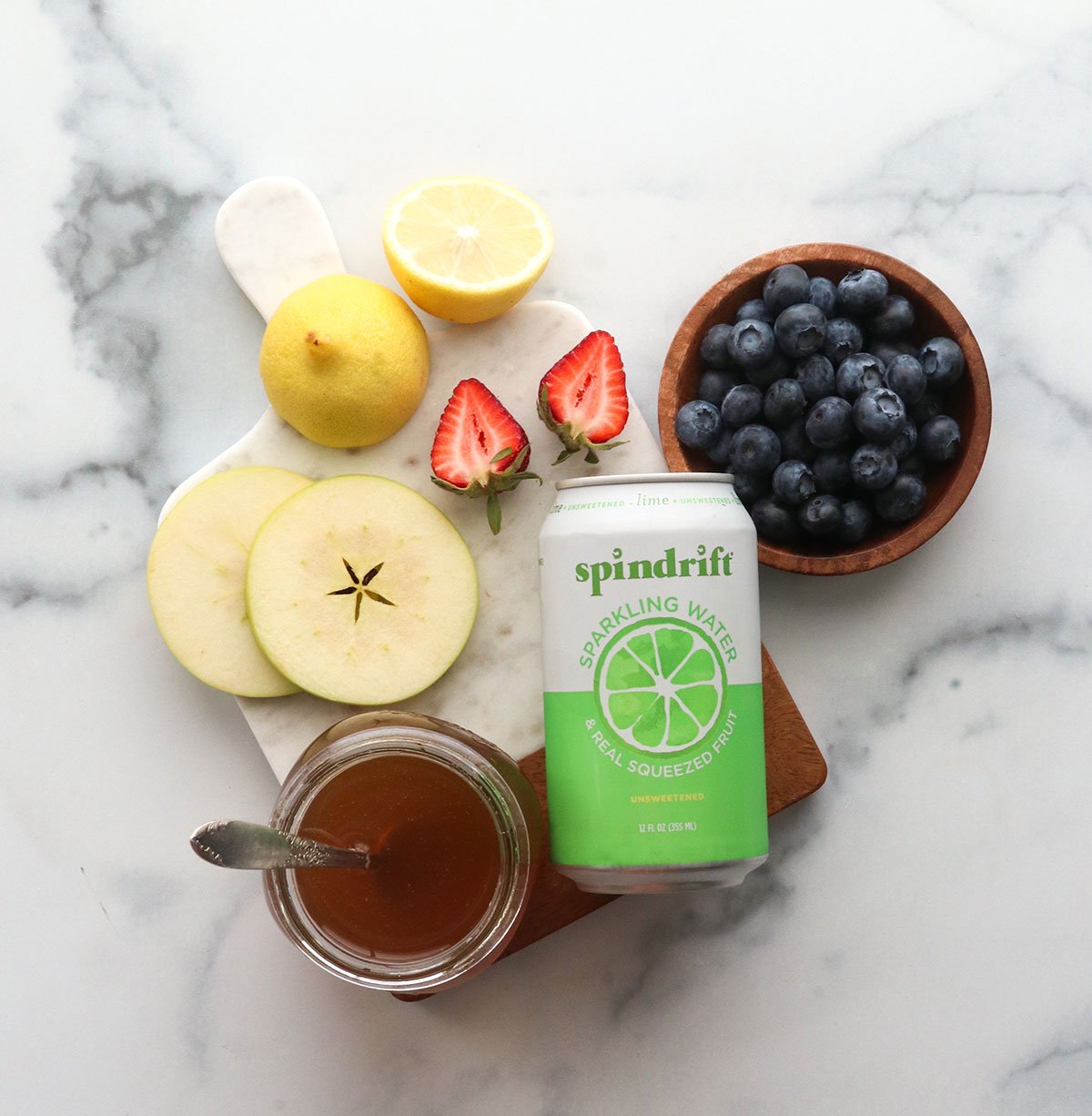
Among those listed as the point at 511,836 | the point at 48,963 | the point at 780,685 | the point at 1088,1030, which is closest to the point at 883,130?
the point at 780,685

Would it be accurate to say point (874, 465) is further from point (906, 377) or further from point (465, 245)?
point (465, 245)

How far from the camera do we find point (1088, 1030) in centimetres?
124

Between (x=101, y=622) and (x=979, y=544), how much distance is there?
3.35 feet

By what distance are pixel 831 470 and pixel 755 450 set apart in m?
0.08

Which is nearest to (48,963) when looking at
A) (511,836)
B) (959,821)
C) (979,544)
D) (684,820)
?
(511,836)

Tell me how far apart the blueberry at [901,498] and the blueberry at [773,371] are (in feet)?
0.53

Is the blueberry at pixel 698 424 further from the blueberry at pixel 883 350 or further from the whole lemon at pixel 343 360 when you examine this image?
the whole lemon at pixel 343 360

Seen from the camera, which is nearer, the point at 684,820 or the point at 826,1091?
the point at 684,820

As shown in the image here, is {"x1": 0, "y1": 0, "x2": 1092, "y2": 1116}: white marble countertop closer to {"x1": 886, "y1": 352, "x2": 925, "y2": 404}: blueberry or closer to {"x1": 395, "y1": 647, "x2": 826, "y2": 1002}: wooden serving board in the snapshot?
{"x1": 395, "y1": 647, "x2": 826, "y2": 1002}: wooden serving board

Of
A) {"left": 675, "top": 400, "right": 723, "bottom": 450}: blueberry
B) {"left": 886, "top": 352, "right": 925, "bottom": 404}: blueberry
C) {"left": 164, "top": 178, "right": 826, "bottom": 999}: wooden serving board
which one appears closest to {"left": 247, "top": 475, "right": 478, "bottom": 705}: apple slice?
{"left": 164, "top": 178, "right": 826, "bottom": 999}: wooden serving board

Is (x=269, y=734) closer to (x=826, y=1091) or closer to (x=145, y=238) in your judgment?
(x=145, y=238)

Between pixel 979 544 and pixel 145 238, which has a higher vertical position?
pixel 145 238

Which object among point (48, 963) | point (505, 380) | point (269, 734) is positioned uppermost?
point (505, 380)

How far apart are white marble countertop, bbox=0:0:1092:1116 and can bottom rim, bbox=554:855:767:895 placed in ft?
0.71
